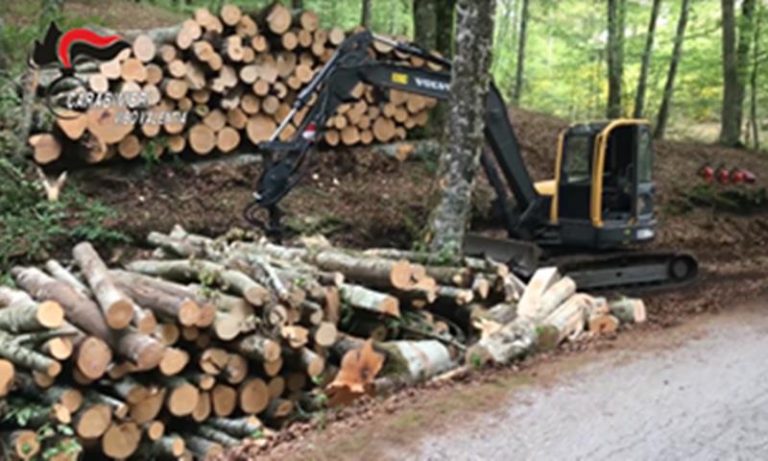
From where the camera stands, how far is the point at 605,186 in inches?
377

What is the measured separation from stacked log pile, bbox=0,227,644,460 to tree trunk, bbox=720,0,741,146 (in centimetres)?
1287

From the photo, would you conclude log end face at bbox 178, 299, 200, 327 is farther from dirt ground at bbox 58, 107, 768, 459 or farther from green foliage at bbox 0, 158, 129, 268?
green foliage at bbox 0, 158, 129, 268

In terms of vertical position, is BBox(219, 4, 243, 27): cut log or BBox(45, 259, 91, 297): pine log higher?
BBox(219, 4, 243, 27): cut log

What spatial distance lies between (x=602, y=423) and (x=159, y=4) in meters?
19.5

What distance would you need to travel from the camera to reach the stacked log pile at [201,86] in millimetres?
8531

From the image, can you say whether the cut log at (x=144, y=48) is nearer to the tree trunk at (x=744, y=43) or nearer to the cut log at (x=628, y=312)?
the cut log at (x=628, y=312)

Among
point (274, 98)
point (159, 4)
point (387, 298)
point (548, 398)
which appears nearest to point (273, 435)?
point (387, 298)

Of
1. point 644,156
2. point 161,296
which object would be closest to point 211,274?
point 161,296

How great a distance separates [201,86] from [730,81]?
45.8ft

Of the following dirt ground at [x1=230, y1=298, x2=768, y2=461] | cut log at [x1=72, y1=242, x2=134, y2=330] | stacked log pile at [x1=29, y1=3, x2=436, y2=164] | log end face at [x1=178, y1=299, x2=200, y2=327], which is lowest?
dirt ground at [x1=230, y1=298, x2=768, y2=461]

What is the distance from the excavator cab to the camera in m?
9.22

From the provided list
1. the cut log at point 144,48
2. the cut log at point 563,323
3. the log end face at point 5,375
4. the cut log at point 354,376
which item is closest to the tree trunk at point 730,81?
the cut log at point 563,323

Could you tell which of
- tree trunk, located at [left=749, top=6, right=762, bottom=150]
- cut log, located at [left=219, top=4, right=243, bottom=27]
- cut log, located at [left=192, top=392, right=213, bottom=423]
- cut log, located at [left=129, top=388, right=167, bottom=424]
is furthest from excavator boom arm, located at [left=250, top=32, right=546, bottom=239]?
tree trunk, located at [left=749, top=6, right=762, bottom=150]

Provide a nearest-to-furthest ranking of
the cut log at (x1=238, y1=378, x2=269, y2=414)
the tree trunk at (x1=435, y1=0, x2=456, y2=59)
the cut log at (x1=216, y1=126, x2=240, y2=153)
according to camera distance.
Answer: the cut log at (x1=238, y1=378, x2=269, y2=414)
the cut log at (x1=216, y1=126, x2=240, y2=153)
the tree trunk at (x1=435, y1=0, x2=456, y2=59)
